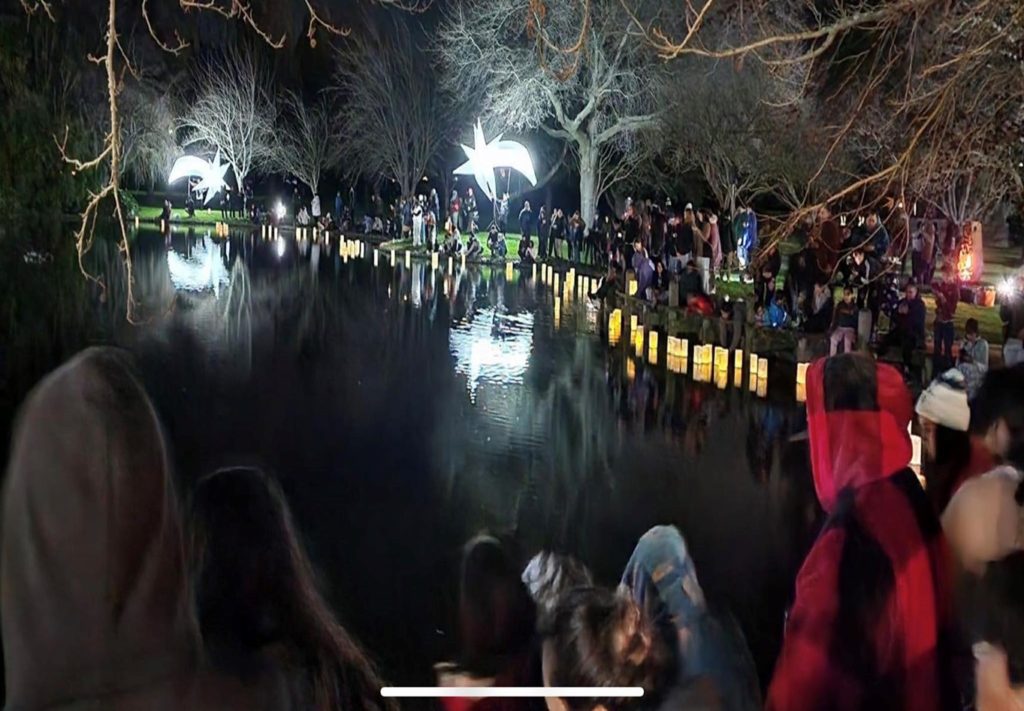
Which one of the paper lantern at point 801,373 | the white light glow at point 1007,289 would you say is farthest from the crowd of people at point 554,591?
the white light glow at point 1007,289

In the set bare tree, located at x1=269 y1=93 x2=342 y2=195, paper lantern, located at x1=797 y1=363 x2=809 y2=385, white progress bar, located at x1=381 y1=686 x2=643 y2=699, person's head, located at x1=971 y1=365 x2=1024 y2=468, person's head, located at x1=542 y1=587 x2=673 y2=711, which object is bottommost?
white progress bar, located at x1=381 y1=686 x2=643 y2=699

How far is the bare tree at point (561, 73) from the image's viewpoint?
3773mm

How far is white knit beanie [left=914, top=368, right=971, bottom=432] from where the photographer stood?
9.05 ft

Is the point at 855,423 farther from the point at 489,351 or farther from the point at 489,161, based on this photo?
the point at 489,351

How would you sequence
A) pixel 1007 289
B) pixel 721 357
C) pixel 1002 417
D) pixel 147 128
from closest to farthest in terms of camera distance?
pixel 1002 417 < pixel 147 128 < pixel 1007 289 < pixel 721 357

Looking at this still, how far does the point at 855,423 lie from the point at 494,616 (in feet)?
3.77

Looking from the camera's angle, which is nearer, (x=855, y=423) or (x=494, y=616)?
(x=855, y=423)

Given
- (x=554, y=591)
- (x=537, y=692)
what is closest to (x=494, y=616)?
(x=554, y=591)

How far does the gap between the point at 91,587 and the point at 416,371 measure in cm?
461

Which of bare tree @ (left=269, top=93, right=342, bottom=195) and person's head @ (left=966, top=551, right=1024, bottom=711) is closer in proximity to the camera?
person's head @ (left=966, top=551, right=1024, bottom=711)

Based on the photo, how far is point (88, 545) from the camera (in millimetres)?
1998

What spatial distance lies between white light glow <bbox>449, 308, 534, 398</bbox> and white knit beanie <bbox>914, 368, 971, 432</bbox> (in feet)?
11.3

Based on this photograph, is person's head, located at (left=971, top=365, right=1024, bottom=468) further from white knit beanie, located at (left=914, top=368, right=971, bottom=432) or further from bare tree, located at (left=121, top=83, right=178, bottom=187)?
bare tree, located at (left=121, top=83, right=178, bottom=187)

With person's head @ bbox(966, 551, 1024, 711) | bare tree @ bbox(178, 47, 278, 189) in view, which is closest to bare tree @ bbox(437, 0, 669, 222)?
bare tree @ bbox(178, 47, 278, 189)
